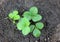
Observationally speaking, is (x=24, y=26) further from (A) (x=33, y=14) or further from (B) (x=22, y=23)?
(A) (x=33, y=14)

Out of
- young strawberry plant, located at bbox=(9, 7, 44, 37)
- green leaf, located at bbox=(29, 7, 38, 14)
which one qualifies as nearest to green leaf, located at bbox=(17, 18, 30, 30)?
young strawberry plant, located at bbox=(9, 7, 44, 37)

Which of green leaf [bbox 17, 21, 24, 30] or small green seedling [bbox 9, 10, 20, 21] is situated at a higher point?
small green seedling [bbox 9, 10, 20, 21]

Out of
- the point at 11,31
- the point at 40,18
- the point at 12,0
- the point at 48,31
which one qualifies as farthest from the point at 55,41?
the point at 12,0

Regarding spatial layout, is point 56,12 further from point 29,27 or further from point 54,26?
point 29,27

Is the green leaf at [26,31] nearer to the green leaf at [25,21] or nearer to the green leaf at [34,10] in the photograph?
the green leaf at [25,21]

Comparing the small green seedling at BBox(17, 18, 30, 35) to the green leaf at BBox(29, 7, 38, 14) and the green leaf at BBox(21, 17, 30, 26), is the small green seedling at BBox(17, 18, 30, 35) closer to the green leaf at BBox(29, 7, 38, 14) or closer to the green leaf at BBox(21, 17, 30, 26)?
the green leaf at BBox(21, 17, 30, 26)

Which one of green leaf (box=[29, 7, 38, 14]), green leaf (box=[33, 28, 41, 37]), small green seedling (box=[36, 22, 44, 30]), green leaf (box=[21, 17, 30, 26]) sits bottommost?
green leaf (box=[33, 28, 41, 37])

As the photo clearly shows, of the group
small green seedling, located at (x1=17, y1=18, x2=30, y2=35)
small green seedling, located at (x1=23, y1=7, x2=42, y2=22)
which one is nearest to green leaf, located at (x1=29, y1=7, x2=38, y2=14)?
small green seedling, located at (x1=23, y1=7, x2=42, y2=22)

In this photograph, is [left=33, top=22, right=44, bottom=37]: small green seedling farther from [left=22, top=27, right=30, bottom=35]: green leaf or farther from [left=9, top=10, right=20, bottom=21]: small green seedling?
[left=9, top=10, right=20, bottom=21]: small green seedling
